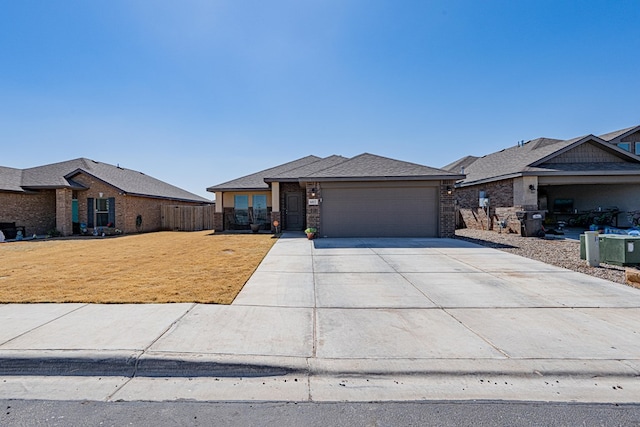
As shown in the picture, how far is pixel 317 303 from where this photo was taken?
5.16m

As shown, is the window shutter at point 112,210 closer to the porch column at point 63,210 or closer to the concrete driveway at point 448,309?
the porch column at point 63,210

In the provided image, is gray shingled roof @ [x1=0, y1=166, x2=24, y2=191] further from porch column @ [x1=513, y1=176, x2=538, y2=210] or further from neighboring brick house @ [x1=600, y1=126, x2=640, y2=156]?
neighboring brick house @ [x1=600, y1=126, x2=640, y2=156]

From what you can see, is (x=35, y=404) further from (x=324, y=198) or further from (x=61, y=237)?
(x=61, y=237)

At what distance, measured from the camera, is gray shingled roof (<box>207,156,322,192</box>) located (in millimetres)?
17906

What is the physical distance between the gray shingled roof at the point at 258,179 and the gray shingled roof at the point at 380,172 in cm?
421

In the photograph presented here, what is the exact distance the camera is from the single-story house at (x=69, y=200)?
17203mm

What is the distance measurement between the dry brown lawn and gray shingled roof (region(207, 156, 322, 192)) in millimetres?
7334

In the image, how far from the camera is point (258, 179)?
1914cm

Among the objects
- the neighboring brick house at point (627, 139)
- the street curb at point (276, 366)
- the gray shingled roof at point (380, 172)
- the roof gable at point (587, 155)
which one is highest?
the neighboring brick house at point (627, 139)

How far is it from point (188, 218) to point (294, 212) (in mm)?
8820

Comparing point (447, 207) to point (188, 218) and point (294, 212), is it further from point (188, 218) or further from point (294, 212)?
point (188, 218)

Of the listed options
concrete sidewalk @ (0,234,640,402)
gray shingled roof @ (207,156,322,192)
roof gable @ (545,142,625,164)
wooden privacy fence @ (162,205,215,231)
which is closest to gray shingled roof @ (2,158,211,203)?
wooden privacy fence @ (162,205,215,231)

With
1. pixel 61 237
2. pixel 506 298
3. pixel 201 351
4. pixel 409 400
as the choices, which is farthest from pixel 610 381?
pixel 61 237

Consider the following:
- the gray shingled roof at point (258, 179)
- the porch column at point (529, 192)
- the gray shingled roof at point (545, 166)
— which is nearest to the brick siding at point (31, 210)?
the gray shingled roof at point (258, 179)
